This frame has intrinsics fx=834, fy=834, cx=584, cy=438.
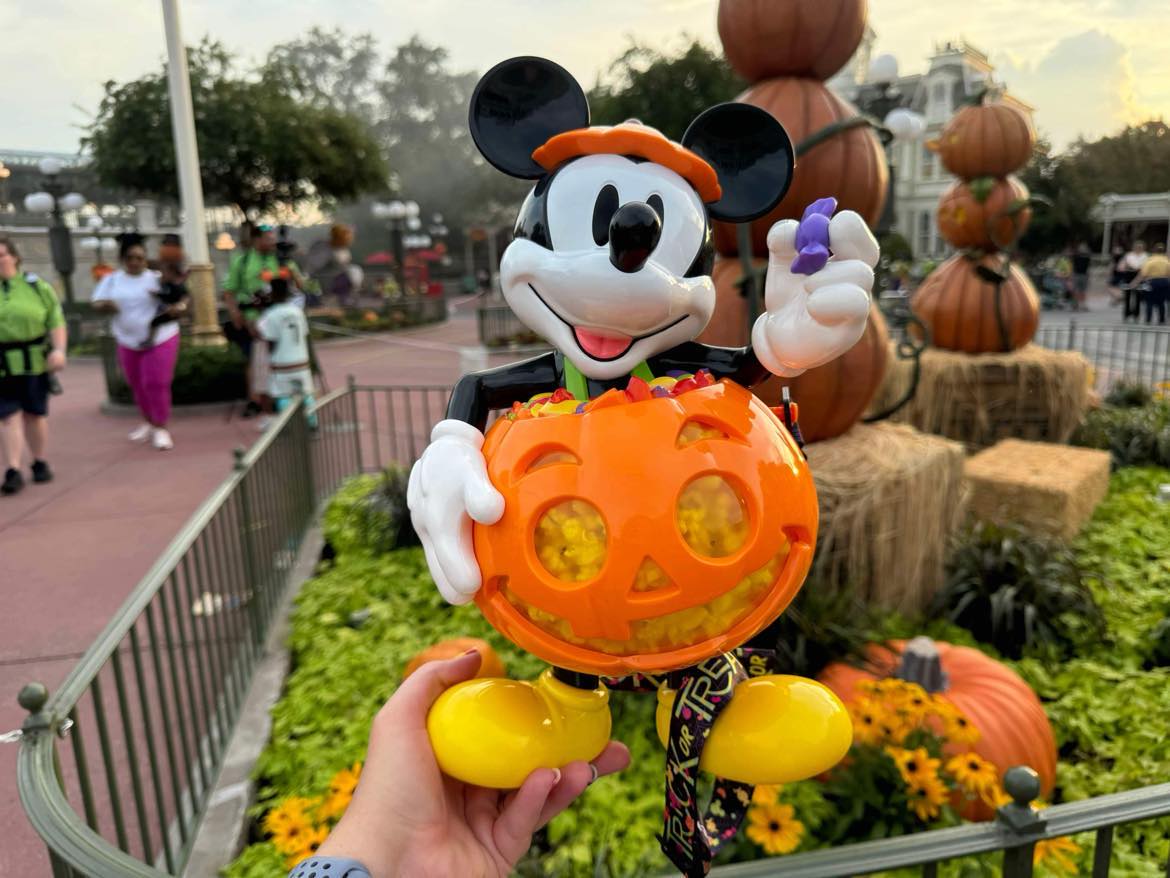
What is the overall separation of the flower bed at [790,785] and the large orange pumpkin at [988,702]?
0.57 feet

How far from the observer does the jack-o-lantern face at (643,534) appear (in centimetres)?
117

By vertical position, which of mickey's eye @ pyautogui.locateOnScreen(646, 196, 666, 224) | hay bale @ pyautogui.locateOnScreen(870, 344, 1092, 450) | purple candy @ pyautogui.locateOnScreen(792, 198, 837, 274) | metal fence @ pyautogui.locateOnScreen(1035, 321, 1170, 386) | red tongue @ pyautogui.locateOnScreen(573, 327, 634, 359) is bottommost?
metal fence @ pyautogui.locateOnScreen(1035, 321, 1170, 386)

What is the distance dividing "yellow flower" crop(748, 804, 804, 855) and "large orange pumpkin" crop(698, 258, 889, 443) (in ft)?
5.38

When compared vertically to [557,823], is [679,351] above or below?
above

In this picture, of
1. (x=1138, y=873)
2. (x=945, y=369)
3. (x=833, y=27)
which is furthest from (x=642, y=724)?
(x=945, y=369)

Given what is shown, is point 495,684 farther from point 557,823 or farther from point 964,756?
point 964,756

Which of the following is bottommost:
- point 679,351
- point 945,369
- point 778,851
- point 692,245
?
point 778,851

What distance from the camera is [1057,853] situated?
2328 millimetres

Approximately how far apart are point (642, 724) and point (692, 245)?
223 cm

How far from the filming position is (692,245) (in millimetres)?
1339

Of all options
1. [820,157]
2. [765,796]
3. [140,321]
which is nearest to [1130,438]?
[820,157]

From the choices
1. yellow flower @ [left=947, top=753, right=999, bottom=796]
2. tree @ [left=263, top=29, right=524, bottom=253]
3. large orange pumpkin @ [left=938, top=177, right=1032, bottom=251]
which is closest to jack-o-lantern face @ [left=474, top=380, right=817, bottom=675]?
yellow flower @ [left=947, top=753, right=999, bottom=796]

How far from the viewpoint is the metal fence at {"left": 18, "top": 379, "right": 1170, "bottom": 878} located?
1557mm

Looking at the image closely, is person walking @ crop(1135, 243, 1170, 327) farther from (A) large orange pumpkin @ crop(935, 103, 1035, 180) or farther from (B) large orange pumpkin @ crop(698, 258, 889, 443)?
(B) large orange pumpkin @ crop(698, 258, 889, 443)
